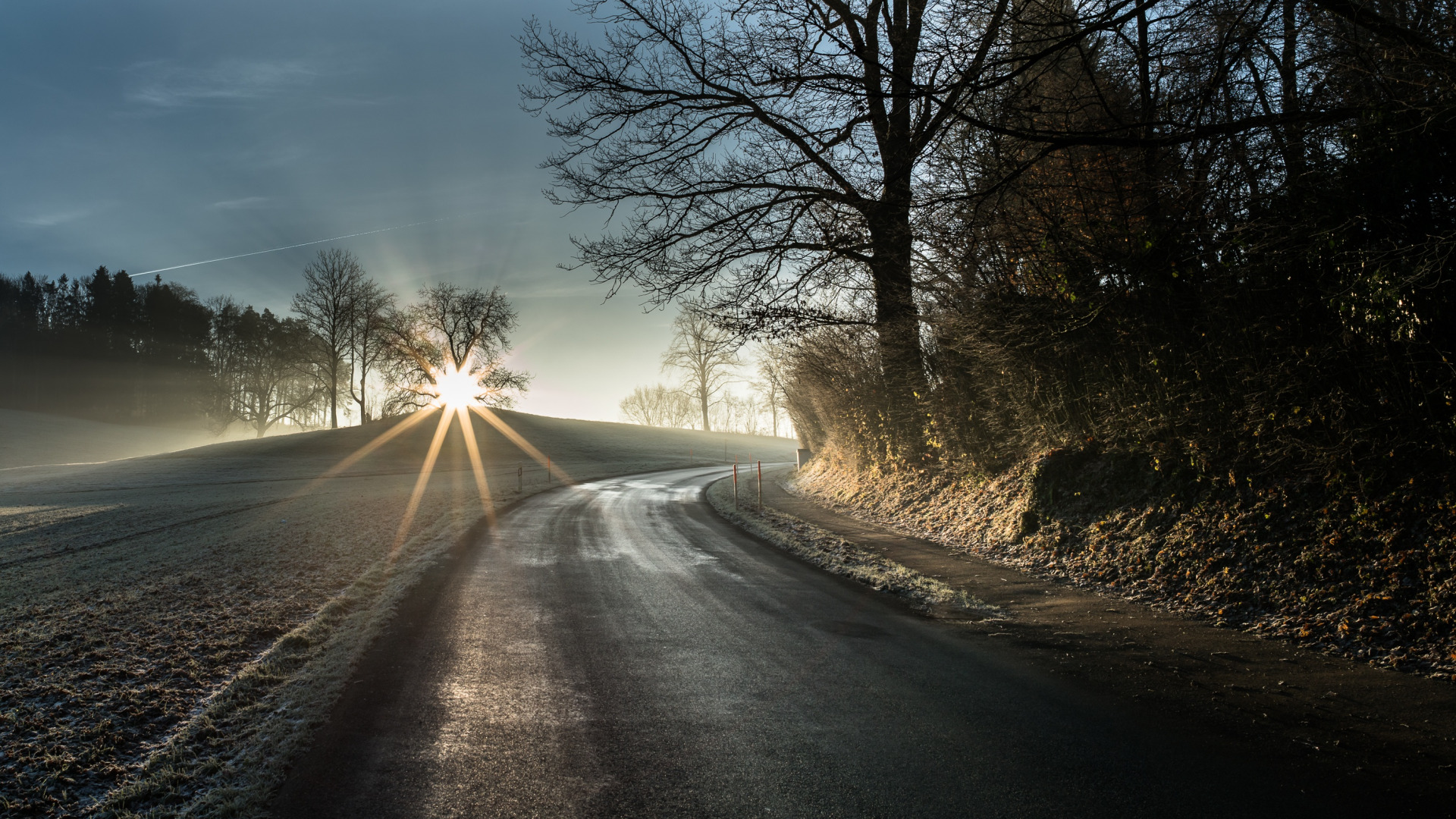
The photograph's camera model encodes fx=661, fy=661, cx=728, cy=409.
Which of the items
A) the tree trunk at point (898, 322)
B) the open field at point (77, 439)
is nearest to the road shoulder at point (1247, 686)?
the tree trunk at point (898, 322)

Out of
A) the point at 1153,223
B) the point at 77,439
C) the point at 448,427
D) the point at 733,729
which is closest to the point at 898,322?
the point at 1153,223

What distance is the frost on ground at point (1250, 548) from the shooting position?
15.8ft

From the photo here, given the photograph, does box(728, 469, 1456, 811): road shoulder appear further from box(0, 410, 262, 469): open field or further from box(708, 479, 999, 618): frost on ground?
box(0, 410, 262, 469): open field

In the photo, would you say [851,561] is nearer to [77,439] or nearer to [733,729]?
[733,729]

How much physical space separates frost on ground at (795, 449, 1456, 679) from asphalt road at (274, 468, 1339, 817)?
234 cm

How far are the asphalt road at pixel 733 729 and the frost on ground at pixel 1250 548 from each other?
2.34 metres

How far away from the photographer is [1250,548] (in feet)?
20.5

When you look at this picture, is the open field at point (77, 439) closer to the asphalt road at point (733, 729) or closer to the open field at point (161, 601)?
the open field at point (161, 601)

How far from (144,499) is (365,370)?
125 ft

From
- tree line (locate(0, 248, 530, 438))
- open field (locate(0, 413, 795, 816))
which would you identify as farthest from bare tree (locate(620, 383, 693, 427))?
open field (locate(0, 413, 795, 816))

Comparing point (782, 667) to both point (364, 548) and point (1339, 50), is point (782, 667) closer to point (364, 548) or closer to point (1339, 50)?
point (1339, 50)

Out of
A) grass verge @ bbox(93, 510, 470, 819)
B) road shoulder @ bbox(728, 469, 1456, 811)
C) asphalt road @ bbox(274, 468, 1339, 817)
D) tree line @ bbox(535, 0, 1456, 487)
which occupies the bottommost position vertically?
road shoulder @ bbox(728, 469, 1456, 811)

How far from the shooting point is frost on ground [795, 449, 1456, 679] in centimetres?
483

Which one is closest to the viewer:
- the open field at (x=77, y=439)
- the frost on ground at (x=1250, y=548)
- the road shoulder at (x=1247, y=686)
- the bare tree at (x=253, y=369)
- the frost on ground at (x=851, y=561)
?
the road shoulder at (x=1247, y=686)
